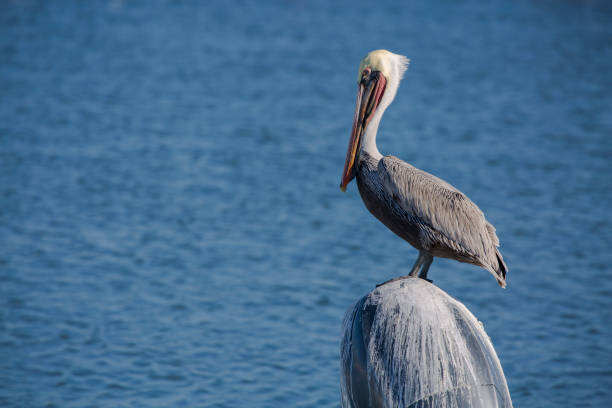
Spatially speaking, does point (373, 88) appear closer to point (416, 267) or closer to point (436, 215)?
point (436, 215)

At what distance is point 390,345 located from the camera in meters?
4.22

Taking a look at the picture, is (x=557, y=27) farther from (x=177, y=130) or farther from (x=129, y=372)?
(x=129, y=372)

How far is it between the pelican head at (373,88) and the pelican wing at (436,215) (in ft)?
1.08

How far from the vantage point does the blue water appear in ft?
29.1

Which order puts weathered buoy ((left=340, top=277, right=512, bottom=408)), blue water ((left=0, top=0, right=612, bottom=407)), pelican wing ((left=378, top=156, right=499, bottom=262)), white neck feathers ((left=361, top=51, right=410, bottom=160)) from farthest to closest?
blue water ((left=0, top=0, right=612, bottom=407))
white neck feathers ((left=361, top=51, right=410, bottom=160))
pelican wing ((left=378, top=156, right=499, bottom=262))
weathered buoy ((left=340, top=277, right=512, bottom=408))

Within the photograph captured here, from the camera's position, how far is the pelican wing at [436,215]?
15.6ft

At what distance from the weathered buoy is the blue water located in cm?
400

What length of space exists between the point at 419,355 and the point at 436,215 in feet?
3.19

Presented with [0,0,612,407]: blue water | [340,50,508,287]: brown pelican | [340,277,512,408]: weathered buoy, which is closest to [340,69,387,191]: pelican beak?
[340,50,508,287]: brown pelican

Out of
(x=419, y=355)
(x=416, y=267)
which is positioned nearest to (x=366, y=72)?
(x=416, y=267)

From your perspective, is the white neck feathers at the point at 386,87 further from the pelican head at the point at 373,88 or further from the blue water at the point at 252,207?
the blue water at the point at 252,207

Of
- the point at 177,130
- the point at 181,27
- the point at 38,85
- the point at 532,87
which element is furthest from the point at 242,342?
the point at 181,27

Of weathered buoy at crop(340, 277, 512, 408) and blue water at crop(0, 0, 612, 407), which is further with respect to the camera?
blue water at crop(0, 0, 612, 407)

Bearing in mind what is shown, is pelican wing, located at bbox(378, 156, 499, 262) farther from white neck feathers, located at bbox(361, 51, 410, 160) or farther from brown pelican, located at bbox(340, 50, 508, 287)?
white neck feathers, located at bbox(361, 51, 410, 160)
